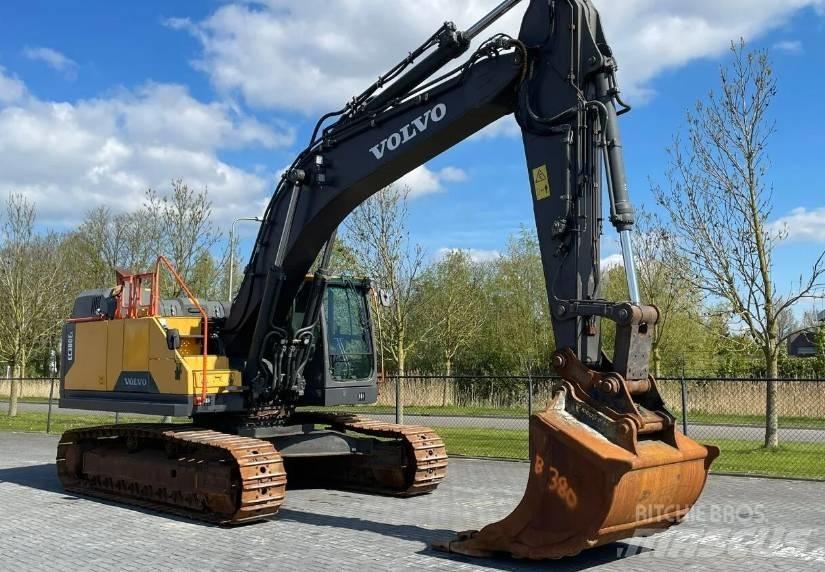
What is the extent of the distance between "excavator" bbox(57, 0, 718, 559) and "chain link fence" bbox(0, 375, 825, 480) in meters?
1.79

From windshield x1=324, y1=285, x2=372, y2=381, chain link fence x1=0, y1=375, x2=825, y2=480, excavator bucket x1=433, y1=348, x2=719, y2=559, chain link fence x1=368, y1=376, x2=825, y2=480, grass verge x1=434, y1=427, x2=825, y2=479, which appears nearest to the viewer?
excavator bucket x1=433, y1=348, x2=719, y2=559

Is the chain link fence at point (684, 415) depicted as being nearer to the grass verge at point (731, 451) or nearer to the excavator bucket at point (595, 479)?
the grass verge at point (731, 451)

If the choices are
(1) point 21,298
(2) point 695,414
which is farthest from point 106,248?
(2) point 695,414

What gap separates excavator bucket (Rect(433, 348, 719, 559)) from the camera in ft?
19.9

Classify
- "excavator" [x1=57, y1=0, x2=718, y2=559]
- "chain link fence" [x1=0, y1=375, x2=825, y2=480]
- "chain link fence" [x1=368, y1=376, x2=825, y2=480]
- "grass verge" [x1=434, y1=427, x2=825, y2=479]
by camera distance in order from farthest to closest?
"chain link fence" [x1=0, y1=375, x2=825, y2=480], "chain link fence" [x1=368, y1=376, x2=825, y2=480], "grass verge" [x1=434, y1=427, x2=825, y2=479], "excavator" [x1=57, y1=0, x2=718, y2=559]

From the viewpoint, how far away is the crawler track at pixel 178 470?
873 cm

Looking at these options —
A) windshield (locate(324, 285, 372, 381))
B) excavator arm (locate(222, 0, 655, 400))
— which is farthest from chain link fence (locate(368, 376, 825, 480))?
excavator arm (locate(222, 0, 655, 400))

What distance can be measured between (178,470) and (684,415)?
8.61 m

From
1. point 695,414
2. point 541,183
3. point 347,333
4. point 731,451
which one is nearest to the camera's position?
point 541,183

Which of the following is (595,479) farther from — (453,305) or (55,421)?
(453,305)

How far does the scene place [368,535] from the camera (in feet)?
26.7

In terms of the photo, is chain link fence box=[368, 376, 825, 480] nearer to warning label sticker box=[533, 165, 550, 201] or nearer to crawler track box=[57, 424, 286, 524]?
crawler track box=[57, 424, 286, 524]

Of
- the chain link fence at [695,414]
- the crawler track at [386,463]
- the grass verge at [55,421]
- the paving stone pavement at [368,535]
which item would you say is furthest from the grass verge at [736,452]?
the grass verge at [55,421]

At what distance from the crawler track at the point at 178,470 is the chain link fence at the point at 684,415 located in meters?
3.23
